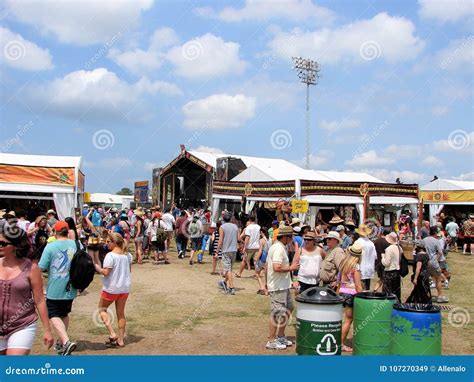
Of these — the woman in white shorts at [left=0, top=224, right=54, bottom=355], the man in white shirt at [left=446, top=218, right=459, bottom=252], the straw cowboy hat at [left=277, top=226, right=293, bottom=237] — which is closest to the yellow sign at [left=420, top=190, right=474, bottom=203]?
the man in white shirt at [left=446, top=218, right=459, bottom=252]

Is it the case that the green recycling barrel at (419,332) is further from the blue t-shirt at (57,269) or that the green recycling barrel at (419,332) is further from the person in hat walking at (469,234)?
the person in hat walking at (469,234)

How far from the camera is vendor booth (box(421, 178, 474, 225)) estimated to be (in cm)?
2386

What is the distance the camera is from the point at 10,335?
363 centimetres

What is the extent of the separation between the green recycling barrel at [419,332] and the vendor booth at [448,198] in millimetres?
19918

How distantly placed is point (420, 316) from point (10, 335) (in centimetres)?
368

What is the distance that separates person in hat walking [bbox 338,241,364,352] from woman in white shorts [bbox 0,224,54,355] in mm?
3455

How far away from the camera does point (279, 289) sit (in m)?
5.92

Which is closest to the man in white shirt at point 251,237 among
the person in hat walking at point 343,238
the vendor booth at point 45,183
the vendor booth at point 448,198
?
the person in hat walking at point 343,238

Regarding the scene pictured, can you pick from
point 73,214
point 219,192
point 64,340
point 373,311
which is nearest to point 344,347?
point 373,311

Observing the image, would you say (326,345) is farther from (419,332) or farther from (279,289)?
(279,289)

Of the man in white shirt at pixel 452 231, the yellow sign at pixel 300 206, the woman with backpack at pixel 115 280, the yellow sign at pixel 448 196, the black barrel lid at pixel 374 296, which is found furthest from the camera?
the yellow sign at pixel 448 196

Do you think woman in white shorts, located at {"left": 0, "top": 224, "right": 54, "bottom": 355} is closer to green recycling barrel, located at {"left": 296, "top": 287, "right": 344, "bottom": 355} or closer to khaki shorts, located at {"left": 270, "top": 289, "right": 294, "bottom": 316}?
green recycling barrel, located at {"left": 296, "top": 287, "right": 344, "bottom": 355}

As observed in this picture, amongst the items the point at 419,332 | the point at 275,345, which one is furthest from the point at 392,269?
the point at 419,332

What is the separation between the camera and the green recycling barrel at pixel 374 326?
5117 mm
